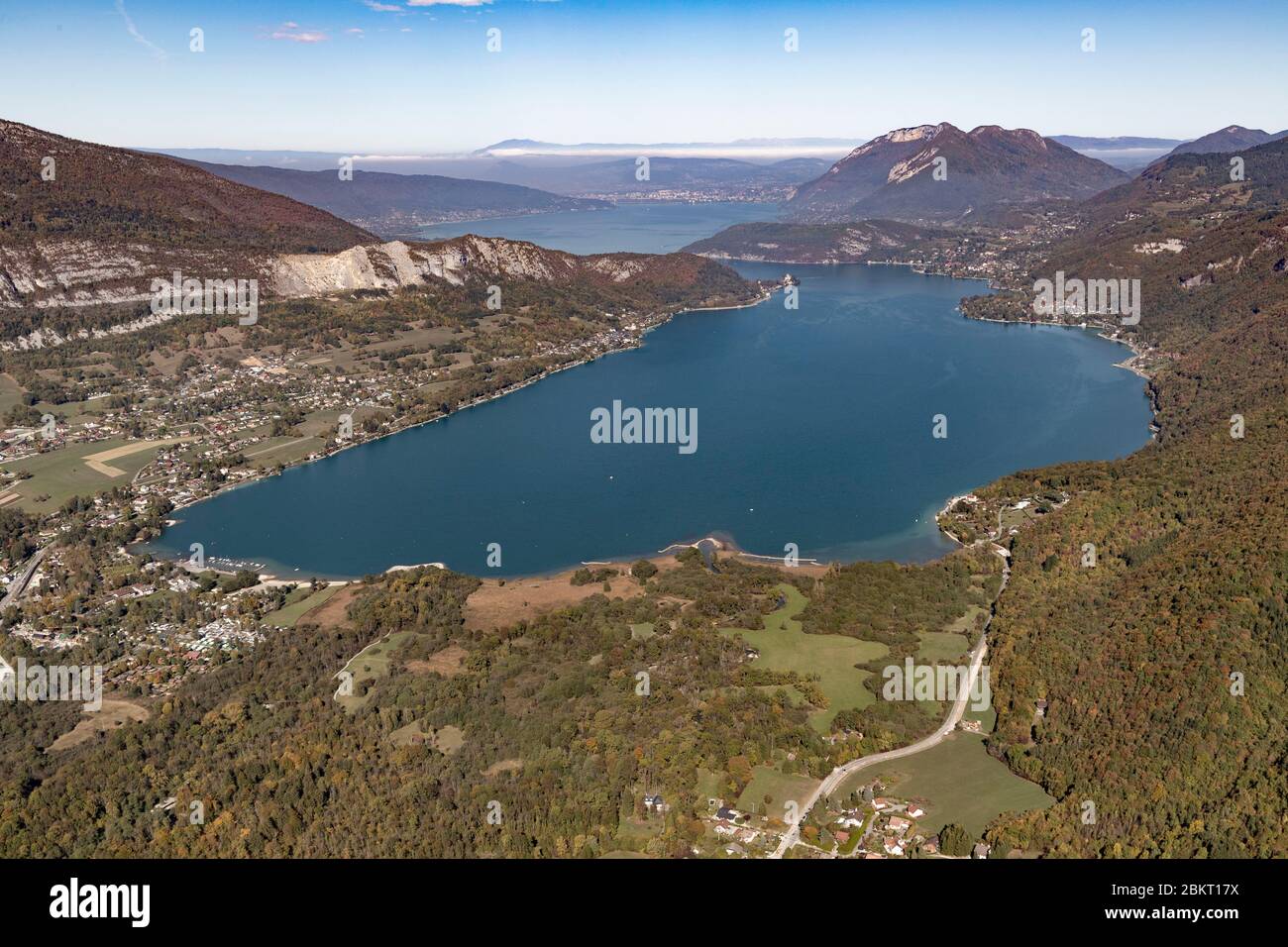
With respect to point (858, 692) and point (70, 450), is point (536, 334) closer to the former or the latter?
point (70, 450)

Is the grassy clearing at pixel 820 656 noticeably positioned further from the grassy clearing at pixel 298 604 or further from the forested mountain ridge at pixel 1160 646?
the grassy clearing at pixel 298 604

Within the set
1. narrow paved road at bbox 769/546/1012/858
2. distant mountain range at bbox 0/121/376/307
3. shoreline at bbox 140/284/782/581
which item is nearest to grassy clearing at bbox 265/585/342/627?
shoreline at bbox 140/284/782/581

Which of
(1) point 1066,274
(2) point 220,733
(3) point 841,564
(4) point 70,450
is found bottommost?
(2) point 220,733

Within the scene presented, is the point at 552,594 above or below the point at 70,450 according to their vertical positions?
below

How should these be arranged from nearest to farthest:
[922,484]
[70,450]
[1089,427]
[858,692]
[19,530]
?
[858,692] → [19,530] → [922,484] → [70,450] → [1089,427]

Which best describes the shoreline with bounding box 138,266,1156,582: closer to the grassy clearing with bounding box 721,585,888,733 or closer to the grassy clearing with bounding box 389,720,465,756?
the grassy clearing with bounding box 721,585,888,733

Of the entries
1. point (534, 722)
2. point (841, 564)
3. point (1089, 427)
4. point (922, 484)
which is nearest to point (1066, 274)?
point (1089, 427)

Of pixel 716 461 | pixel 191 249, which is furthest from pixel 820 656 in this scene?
pixel 191 249
